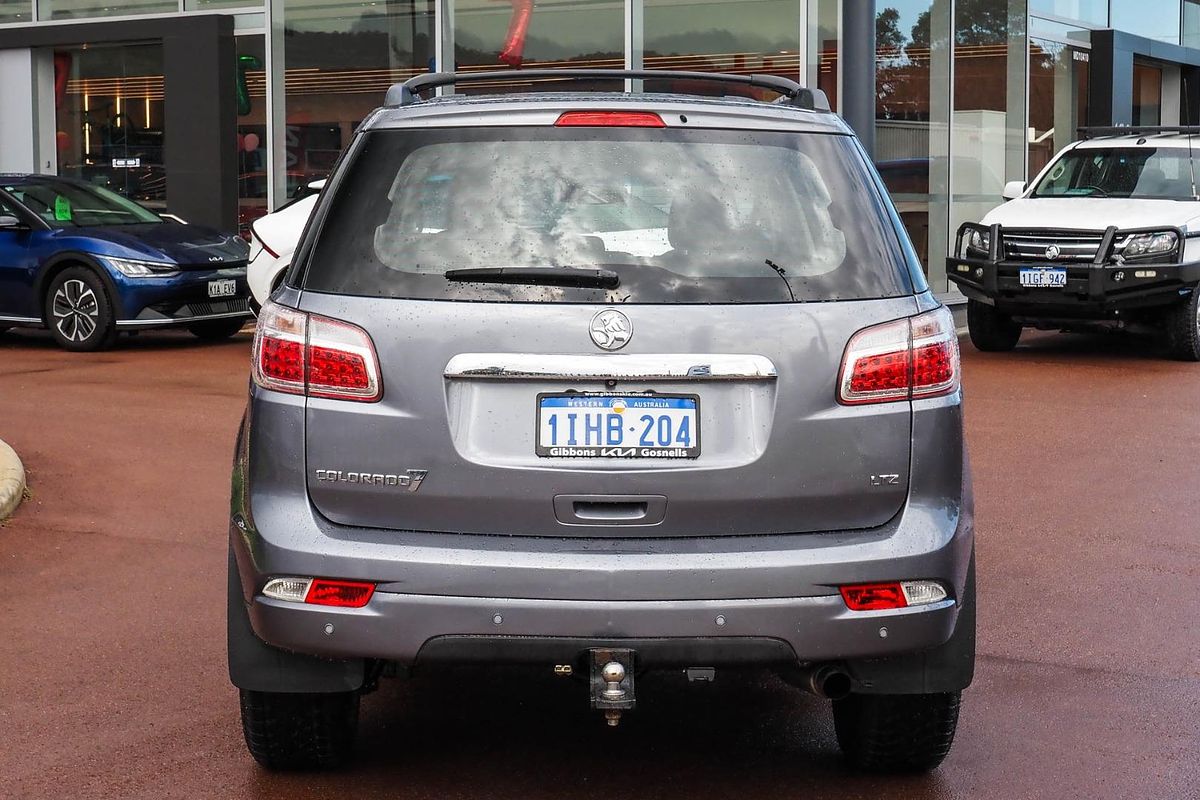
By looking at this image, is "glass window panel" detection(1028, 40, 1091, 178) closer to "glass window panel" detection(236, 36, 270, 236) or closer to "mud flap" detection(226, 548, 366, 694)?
"glass window panel" detection(236, 36, 270, 236)

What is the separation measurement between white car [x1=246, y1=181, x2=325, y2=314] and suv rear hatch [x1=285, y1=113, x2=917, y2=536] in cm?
958

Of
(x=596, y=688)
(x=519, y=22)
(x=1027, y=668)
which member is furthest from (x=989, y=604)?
(x=519, y=22)

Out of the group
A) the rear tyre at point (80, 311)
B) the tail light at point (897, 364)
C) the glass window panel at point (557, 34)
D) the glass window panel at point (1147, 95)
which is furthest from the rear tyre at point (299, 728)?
the glass window panel at point (1147, 95)

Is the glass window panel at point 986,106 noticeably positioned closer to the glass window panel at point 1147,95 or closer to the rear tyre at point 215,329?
the glass window panel at point 1147,95

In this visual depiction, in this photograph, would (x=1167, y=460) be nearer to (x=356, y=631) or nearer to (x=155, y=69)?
(x=356, y=631)

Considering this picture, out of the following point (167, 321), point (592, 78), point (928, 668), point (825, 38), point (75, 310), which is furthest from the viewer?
point (825, 38)

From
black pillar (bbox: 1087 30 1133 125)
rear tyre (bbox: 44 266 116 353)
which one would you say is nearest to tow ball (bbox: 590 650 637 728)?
rear tyre (bbox: 44 266 116 353)

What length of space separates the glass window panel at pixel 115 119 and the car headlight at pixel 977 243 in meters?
9.85

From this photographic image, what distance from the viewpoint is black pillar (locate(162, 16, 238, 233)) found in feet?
63.5

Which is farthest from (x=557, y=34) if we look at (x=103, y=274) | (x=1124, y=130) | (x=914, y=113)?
(x=103, y=274)

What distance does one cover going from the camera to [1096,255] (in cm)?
1344

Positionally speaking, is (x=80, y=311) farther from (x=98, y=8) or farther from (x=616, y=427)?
(x=616, y=427)

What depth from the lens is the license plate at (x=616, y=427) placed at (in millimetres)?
3588

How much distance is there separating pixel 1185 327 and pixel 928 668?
35.9 ft
